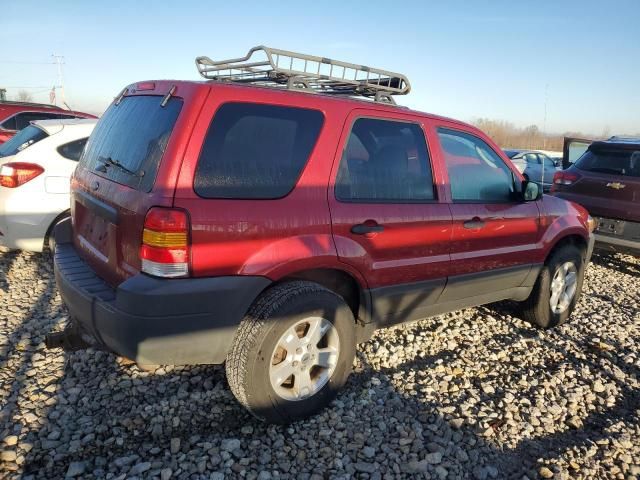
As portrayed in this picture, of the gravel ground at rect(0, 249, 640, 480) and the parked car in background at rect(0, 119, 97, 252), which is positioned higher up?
the parked car in background at rect(0, 119, 97, 252)

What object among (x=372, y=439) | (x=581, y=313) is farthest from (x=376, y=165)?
(x=581, y=313)

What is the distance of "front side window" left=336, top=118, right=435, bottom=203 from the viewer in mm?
2904

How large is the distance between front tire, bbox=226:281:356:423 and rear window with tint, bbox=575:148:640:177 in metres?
4.86

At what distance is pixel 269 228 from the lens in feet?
8.26

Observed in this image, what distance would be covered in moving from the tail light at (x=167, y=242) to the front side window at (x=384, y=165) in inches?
36.1

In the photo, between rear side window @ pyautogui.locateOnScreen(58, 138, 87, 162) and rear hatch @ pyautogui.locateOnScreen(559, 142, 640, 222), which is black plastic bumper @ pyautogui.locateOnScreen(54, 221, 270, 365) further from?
rear hatch @ pyautogui.locateOnScreen(559, 142, 640, 222)

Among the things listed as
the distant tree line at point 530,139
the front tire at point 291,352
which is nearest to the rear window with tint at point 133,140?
the front tire at point 291,352

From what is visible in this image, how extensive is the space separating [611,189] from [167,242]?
572 centimetres

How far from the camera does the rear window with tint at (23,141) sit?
16.6ft

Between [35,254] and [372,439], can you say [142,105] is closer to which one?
[372,439]

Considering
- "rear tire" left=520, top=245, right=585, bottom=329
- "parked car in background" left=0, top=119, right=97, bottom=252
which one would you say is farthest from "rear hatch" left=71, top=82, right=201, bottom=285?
"rear tire" left=520, top=245, right=585, bottom=329

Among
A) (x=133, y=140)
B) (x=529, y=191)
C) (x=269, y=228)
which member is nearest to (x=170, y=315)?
(x=269, y=228)

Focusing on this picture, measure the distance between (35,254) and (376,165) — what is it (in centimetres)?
466

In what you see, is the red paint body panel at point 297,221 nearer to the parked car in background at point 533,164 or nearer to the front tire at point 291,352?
the front tire at point 291,352
